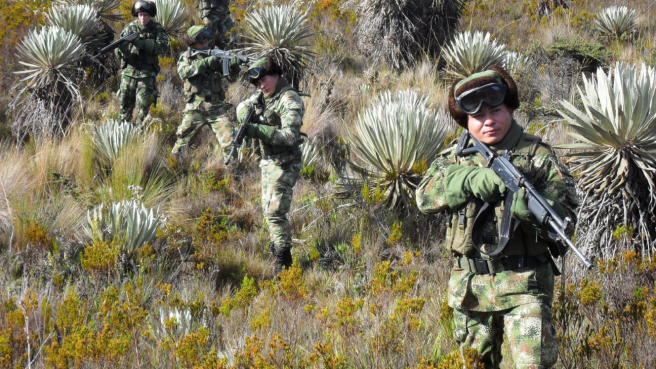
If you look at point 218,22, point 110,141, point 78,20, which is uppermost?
point 218,22

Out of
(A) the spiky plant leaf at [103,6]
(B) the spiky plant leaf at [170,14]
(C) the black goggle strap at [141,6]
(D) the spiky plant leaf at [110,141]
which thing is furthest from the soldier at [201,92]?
(B) the spiky plant leaf at [170,14]

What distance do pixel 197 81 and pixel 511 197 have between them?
5521 mm

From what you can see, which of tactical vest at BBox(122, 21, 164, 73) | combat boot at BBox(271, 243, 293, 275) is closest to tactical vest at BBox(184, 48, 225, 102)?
tactical vest at BBox(122, 21, 164, 73)

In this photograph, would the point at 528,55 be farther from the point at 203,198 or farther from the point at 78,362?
the point at 78,362

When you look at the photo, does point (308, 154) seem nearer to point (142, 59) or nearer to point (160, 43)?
point (160, 43)

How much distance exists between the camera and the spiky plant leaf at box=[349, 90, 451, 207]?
231 inches

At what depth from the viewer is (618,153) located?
4.75m

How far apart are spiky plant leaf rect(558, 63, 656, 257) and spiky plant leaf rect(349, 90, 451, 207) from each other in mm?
1385

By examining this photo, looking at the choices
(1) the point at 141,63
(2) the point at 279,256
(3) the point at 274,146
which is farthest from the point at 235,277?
(1) the point at 141,63

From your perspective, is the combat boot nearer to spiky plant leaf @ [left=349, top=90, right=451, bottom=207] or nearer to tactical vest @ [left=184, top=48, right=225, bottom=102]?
spiky plant leaf @ [left=349, top=90, right=451, bottom=207]

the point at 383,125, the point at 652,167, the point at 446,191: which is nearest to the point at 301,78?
the point at 383,125

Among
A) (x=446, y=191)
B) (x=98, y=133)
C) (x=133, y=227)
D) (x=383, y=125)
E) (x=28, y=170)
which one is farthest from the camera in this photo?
(x=98, y=133)

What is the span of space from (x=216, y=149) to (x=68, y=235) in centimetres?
281

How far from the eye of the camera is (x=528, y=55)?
11.2 metres
